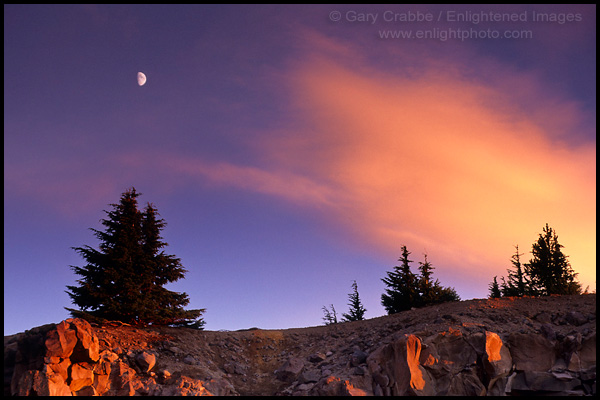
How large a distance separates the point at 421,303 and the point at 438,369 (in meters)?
16.9

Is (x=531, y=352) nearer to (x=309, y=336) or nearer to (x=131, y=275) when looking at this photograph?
(x=309, y=336)

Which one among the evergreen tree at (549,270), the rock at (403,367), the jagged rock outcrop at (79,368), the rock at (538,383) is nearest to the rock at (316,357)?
the rock at (403,367)

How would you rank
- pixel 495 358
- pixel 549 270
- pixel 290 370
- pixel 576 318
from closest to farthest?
pixel 495 358
pixel 290 370
pixel 576 318
pixel 549 270

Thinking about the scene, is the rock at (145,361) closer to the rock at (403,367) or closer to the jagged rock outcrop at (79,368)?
the jagged rock outcrop at (79,368)

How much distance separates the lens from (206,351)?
26875 mm

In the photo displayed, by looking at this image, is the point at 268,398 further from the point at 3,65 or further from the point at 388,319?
the point at 3,65

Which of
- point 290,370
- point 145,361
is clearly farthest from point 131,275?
point 290,370

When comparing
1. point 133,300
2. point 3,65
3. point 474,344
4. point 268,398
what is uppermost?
point 3,65

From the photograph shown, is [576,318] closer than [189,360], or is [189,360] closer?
[189,360]

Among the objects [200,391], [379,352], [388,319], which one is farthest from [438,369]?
[200,391]

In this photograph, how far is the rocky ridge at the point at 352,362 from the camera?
2036 cm

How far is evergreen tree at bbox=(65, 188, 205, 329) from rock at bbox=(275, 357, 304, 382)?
815cm

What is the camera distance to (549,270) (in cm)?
3850

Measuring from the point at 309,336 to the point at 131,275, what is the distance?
13.7 m
